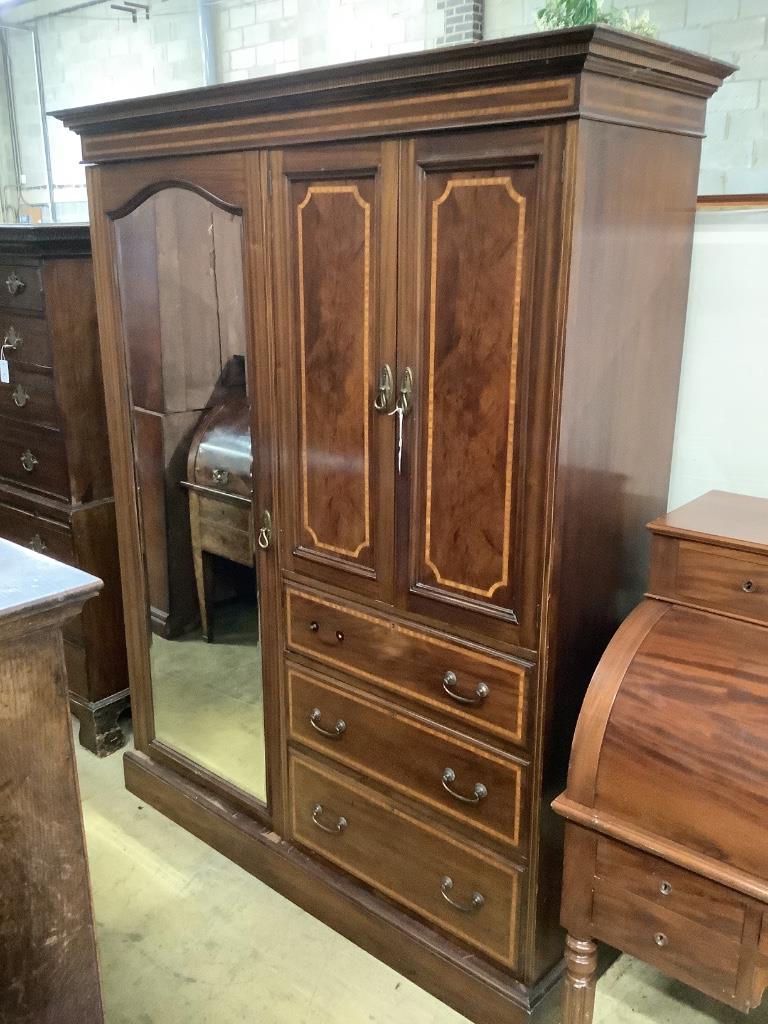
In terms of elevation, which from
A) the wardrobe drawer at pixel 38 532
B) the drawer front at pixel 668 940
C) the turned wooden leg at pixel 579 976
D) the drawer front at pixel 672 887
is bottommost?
the turned wooden leg at pixel 579 976

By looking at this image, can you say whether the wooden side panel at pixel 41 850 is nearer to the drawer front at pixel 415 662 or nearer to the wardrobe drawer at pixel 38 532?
the drawer front at pixel 415 662

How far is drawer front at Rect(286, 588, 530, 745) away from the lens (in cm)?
150

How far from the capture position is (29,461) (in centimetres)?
252

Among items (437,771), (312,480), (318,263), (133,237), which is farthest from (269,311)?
(437,771)

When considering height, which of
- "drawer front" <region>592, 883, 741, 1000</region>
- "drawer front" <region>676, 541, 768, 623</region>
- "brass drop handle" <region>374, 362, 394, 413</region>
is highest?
"brass drop handle" <region>374, 362, 394, 413</region>

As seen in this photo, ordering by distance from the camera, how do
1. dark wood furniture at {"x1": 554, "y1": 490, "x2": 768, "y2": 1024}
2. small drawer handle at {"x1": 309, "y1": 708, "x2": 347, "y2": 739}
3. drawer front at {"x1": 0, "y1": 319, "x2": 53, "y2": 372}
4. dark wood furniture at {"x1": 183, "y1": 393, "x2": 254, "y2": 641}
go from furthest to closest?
drawer front at {"x1": 0, "y1": 319, "x2": 53, "y2": 372}
dark wood furniture at {"x1": 183, "y1": 393, "x2": 254, "y2": 641}
small drawer handle at {"x1": 309, "y1": 708, "x2": 347, "y2": 739}
dark wood furniture at {"x1": 554, "y1": 490, "x2": 768, "y2": 1024}

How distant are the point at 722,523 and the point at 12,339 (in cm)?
197

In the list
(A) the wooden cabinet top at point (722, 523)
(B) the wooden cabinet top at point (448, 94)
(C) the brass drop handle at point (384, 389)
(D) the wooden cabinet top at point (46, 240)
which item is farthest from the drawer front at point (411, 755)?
(D) the wooden cabinet top at point (46, 240)

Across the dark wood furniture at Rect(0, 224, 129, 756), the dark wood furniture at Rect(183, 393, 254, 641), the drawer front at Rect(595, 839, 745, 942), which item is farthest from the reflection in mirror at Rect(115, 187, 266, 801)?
the drawer front at Rect(595, 839, 745, 942)

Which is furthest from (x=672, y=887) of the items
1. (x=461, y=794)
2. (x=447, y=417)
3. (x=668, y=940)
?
(x=447, y=417)

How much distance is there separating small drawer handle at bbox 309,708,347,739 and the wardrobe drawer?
3.15 ft

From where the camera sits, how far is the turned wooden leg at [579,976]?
54.4 inches

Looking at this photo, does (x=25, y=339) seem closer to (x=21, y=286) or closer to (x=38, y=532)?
(x=21, y=286)

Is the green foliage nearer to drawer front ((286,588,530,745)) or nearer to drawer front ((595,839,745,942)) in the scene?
drawer front ((286,588,530,745))
